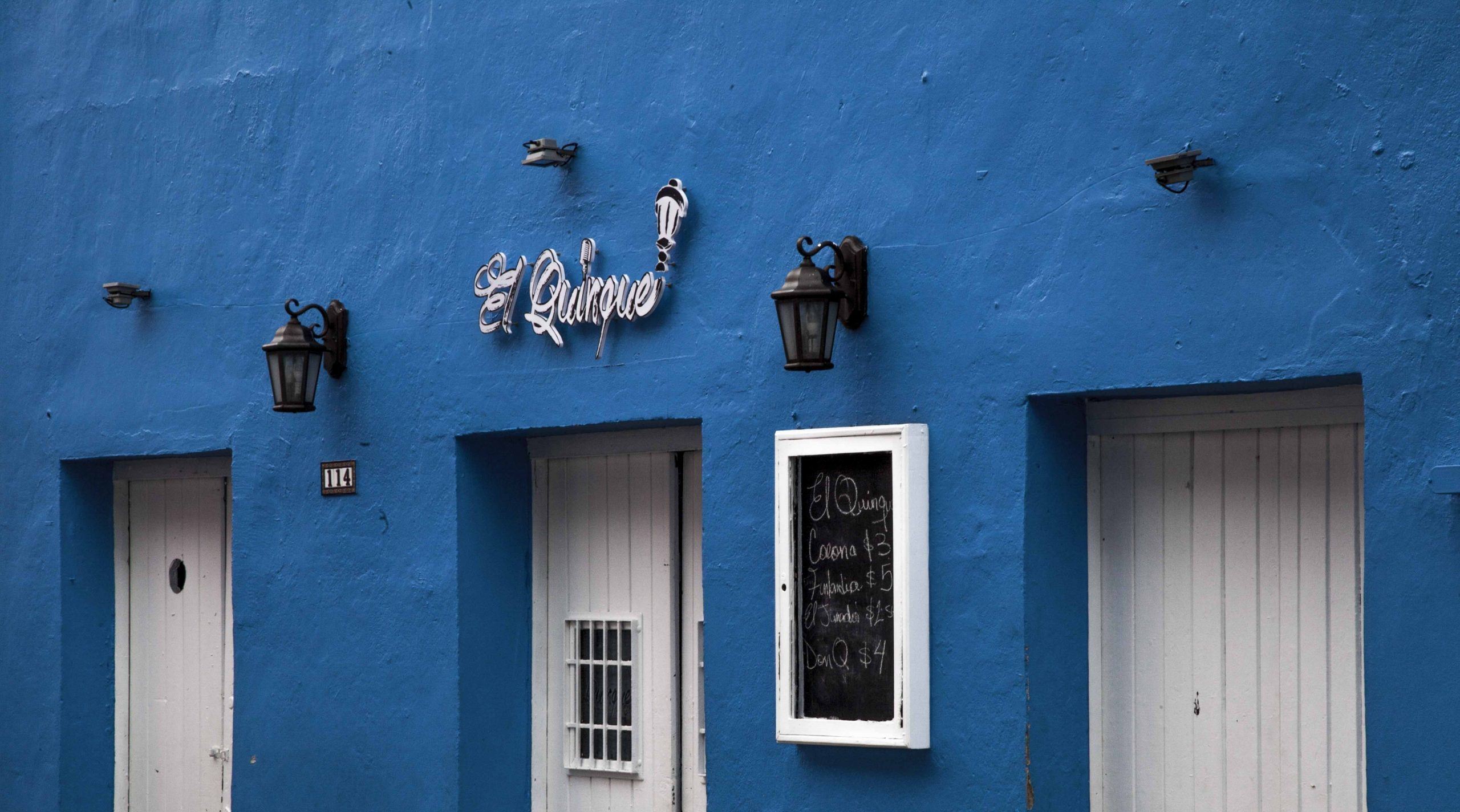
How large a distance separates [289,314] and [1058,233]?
4087 millimetres

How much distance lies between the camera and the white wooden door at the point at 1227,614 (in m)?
5.56

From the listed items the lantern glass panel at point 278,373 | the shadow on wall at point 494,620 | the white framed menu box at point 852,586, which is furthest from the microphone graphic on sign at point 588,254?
the lantern glass panel at point 278,373


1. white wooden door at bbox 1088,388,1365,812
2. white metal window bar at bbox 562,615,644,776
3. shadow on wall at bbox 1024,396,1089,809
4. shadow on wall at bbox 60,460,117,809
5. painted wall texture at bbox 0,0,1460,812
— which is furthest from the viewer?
shadow on wall at bbox 60,460,117,809

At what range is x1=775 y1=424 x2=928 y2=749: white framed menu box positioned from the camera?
6.08 m

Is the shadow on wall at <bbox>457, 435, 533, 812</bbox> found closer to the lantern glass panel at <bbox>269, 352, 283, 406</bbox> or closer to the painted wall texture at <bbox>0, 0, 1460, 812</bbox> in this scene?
the painted wall texture at <bbox>0, 0, 1460, 812</bbox>

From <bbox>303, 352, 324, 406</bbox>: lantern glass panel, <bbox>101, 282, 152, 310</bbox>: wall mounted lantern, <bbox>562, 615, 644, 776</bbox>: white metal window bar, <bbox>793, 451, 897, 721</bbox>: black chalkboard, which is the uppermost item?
<bbox>101, 282, 152, 310</bbox>: wall mounted lantern

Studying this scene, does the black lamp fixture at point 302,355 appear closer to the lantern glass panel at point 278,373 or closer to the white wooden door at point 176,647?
the lantern glass panel at point 278,373

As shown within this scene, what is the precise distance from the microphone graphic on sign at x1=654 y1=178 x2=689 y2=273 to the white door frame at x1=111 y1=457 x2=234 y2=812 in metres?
3.42

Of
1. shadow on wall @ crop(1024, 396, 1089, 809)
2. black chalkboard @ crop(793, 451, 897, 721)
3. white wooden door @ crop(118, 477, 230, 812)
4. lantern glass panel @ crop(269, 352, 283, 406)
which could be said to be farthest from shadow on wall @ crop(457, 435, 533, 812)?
shadow on wall @ crop(1024, 396, 1089, 809)

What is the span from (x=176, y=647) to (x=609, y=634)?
3.07 m

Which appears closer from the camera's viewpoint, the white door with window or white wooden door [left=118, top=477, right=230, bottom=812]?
the white door with window

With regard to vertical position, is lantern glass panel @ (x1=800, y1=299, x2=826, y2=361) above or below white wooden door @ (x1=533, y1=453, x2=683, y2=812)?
above

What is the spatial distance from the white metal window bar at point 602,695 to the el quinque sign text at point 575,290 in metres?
1.36

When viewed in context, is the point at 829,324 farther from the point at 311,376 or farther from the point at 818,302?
the point at 311,376
